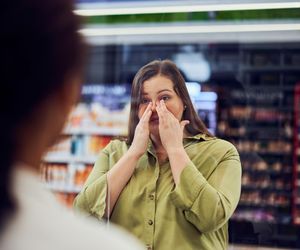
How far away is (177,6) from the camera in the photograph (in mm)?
2172

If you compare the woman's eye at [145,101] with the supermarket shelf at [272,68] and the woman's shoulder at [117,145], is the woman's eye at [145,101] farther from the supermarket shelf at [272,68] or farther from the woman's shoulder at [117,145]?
the supermarket shelf at [272,68]

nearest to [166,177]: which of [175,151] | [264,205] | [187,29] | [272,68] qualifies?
[175,151]

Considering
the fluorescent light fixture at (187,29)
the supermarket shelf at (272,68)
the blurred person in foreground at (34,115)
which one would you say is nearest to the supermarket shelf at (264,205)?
the supermarket shelf at (272,68)

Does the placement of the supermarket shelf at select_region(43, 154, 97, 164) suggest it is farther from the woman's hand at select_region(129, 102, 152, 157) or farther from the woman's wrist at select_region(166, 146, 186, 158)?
the woman's wrist at select_region(166, 146, 186, 158)

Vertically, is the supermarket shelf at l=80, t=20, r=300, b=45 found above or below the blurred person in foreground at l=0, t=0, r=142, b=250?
above

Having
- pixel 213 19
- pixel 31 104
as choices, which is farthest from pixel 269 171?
pixel 31 104

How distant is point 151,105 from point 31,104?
1223 mm

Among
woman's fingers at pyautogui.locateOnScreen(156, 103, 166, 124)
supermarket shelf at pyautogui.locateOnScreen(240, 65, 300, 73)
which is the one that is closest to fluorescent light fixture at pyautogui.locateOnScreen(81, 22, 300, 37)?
supermarket shelf at pyautogui.locateOnScreen(240, 65, 300, 73)

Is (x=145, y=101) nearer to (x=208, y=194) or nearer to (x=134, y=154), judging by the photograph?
(x=134, y=154)

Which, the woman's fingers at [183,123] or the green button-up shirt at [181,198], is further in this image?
the woman's fingers at [183,123]

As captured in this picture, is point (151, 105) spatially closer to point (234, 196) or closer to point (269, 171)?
point (234, 196)

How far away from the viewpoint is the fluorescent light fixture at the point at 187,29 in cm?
225

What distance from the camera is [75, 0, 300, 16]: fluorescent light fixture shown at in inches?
85.4

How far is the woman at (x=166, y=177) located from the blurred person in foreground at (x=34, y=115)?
1089 mm
